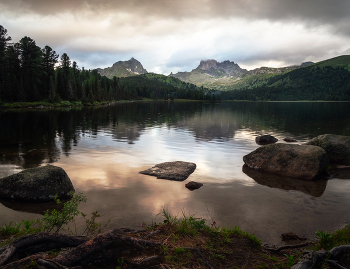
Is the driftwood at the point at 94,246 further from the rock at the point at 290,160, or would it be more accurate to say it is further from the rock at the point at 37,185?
the rock at the point at 290,160

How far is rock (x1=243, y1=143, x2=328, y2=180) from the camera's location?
1588cm

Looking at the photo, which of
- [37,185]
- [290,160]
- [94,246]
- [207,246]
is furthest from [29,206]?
[290,160]

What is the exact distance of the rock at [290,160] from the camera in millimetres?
15883

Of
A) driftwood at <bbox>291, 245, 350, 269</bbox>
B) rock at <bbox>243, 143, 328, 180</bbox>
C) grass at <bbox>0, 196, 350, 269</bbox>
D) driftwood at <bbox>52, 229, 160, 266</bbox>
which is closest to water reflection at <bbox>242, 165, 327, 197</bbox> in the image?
rock at <bbox>243, 143, 328, 180</bbox>

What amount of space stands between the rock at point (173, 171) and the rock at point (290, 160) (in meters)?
5.45

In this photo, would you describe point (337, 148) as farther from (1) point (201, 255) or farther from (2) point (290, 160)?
(1) point (201, 255)

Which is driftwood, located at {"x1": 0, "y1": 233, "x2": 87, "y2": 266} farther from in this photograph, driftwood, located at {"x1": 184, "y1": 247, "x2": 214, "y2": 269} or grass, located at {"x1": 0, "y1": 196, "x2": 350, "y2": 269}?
driftwood, located at {"x1": 184, "y1": 247, "x2": 214, "y2": 269}

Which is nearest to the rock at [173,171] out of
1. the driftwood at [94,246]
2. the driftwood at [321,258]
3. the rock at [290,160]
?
the rock at [290,160]

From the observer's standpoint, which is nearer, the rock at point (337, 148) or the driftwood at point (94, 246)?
the driftwood at point (94, 246)

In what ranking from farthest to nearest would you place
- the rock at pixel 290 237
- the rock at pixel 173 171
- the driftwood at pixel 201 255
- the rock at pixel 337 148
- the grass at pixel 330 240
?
the rock at pixel 337 148, the rock at pixel 173 171, the rock at pixel 290 237, the grass at pixel 330 240, the driftwood at pixel 201 255

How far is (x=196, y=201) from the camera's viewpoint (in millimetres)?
11844

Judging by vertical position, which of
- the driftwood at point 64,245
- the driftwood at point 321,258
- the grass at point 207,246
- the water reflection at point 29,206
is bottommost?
the water reflection at point 29,206

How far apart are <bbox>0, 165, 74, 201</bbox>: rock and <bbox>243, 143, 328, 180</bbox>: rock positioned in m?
13.7

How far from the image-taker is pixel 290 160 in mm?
16688
